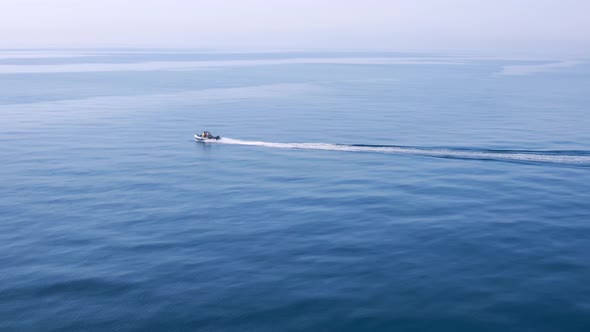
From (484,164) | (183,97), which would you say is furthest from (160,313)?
(183,97)

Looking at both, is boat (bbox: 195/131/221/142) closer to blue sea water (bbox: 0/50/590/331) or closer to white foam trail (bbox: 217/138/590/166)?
blue sea water (bbox: 0/50/590/331)

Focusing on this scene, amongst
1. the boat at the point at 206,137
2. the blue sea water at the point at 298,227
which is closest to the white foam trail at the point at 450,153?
the blue sea water at the point at 298,227

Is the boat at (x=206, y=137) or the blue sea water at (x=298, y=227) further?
the boat at (x=206, y=137)

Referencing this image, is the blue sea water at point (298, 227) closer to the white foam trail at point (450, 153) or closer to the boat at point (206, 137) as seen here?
the white foam trail at point (450, 153)

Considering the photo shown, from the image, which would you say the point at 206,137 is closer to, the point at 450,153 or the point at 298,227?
the point at 450,153

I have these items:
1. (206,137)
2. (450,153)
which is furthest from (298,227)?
(206,137)

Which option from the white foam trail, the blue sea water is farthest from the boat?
the white foam trail

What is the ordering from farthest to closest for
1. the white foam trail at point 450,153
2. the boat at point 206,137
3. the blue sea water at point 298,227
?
the boat at point 206,137
the white foam trail at point 450,153
the blue sea water at point 298,227
